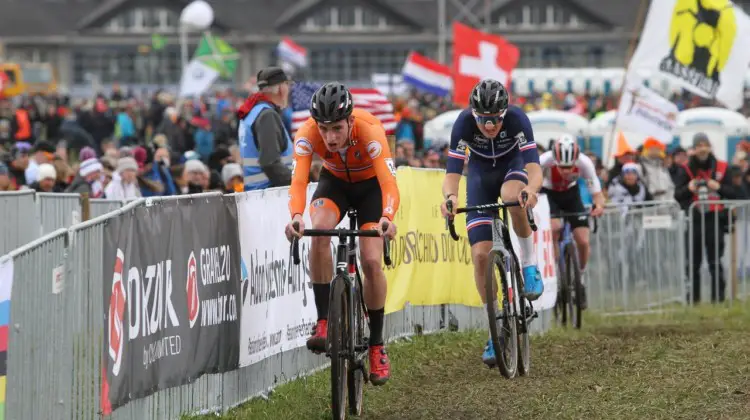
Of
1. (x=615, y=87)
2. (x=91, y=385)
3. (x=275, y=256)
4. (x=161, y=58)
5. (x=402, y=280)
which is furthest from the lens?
(x=161, y=58)

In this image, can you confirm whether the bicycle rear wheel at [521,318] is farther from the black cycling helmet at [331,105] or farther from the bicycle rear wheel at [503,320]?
the black cycling helmet at [331,105]

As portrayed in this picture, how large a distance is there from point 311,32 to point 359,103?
7605cm

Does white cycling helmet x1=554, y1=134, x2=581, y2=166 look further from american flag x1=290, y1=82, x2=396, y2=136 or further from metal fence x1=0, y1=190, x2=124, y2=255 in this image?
metal fence x1=0, y1=190, x2=124, y2=255

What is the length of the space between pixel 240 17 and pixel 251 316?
3346 inches

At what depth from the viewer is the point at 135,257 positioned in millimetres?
7977

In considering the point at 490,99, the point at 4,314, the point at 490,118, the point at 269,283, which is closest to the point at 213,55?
the point at 490,118

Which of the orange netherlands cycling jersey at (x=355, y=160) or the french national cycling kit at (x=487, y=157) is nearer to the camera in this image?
the orange netherlands cycling jersey at (x=355, y=160)

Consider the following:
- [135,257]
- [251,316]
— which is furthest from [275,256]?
[135,257]

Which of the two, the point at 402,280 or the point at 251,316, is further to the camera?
the point at 402,280

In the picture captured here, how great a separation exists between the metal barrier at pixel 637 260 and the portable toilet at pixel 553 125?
1072 centimetres

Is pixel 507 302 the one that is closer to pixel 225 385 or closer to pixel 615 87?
pixel 225 385

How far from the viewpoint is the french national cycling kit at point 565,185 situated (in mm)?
15414

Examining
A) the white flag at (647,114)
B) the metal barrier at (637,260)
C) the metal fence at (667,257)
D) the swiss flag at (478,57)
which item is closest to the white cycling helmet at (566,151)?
the metal barrier at (637,260)

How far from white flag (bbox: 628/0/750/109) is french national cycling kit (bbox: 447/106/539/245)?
9872 millimetres
